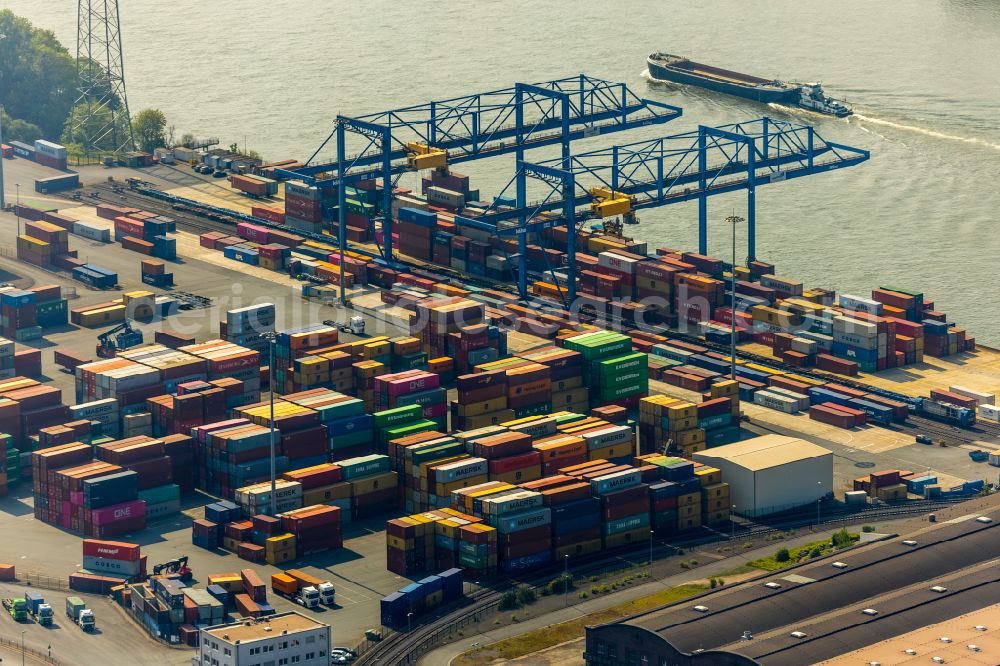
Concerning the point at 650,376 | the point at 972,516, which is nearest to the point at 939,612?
the point at 972,516

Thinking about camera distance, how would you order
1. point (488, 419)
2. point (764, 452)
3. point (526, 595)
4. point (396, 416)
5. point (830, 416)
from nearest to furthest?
point (526, 595) → point (764, 452) → point (396, 416) → point (488, 419) → point (830, 416)

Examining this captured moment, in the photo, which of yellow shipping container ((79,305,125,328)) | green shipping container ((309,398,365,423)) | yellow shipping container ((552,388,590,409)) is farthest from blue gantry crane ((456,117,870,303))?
green shipping container ((309,398,365,423))

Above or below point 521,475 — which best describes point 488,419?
above

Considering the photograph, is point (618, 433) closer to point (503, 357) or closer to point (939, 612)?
point (503, 357)

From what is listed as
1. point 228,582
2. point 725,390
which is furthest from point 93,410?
point 725,390

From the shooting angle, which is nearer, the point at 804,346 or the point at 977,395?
the point at 977,395

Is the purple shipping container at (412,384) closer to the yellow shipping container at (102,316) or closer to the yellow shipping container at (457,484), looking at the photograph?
the yellow shipping container at (457,484)

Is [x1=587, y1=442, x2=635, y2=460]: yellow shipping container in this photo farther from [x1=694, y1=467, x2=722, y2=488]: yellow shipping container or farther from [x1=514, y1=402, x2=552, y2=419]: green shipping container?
[x1=514, y1=402, x2=552, y2=419]: green shipping container

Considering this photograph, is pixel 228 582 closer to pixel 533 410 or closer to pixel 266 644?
pixel 266 644
